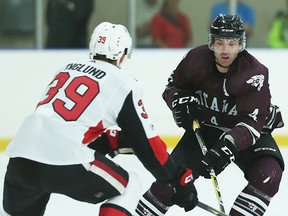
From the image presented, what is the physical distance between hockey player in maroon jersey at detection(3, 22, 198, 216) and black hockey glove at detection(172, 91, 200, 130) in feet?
1.84

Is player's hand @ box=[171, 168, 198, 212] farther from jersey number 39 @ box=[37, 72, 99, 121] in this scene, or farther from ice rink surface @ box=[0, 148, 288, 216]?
ice rink surface @ box=[0, 148, 288, 216]

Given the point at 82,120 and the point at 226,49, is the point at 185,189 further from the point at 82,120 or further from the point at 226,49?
the point at 226,49

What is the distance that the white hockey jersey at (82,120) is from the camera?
2830mm

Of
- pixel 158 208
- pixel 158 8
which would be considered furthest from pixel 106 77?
pixel 158 8

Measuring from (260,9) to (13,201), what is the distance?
3989 mm

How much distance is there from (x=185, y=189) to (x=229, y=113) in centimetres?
57

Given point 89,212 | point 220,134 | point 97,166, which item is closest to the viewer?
point 97,166

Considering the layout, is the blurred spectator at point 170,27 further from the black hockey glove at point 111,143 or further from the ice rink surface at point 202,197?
the black hockey glove at point 111,143

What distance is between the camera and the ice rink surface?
156 inches

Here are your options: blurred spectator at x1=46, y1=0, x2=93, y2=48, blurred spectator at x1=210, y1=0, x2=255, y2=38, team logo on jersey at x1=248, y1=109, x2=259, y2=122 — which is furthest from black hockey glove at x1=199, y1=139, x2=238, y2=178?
blurred spectator at x1=210, y1=0, x2=255, y2=38

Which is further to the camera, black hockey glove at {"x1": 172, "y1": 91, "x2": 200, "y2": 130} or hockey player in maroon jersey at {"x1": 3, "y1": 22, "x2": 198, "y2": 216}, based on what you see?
black hockey glove at {"x1": 172, "y1": 91, "x2": 200, "y2": 130}

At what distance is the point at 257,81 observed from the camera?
3.31m

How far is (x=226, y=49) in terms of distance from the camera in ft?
11.0

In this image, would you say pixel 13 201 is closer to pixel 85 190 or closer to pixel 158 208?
pixel 85 190
